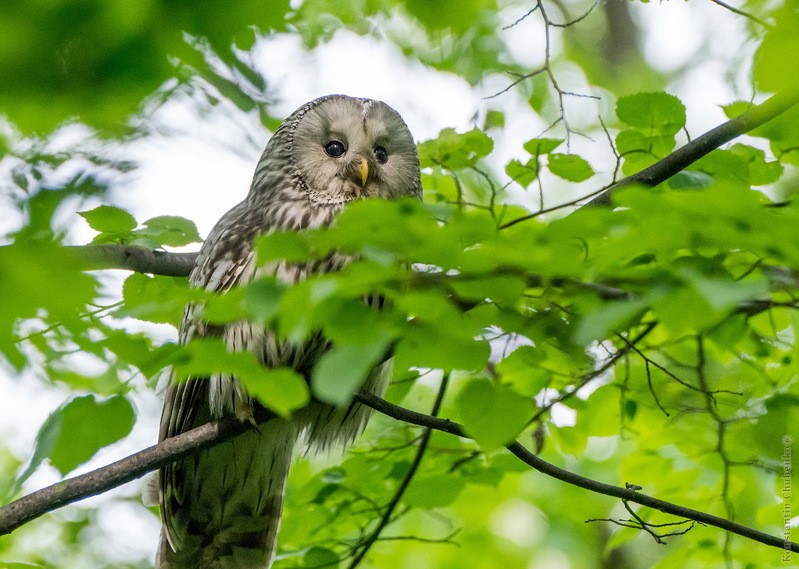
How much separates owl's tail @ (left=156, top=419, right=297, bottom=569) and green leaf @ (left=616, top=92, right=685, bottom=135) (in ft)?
7.90

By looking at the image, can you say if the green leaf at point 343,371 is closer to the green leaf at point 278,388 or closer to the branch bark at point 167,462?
the green leaf at point 278,388

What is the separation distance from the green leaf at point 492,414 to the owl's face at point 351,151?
2.44 m

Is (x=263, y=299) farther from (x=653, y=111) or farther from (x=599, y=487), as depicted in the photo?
(x=653, y=111)

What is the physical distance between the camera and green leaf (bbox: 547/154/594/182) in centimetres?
362

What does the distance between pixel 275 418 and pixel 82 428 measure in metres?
1.43

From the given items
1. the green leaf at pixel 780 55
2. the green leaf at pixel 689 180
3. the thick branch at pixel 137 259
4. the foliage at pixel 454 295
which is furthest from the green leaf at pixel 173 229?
the green leaf at pixel 780 55

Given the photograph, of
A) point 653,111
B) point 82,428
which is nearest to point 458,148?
point 653,111

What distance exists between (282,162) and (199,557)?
2193 millimetres

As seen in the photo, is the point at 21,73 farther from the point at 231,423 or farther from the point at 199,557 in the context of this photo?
the point at 199,557

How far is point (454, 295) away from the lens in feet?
7.60

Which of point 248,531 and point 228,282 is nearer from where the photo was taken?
point 228,282

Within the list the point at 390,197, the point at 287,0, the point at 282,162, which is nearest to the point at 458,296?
the point at 287,0

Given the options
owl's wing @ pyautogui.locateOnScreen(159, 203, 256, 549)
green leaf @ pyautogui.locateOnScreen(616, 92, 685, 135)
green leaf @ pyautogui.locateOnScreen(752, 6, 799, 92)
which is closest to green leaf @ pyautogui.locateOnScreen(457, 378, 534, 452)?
green leaf @ pyautogui.locateOnScreen(752, 6, 799, 92)

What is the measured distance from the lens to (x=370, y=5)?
5.50 meters
